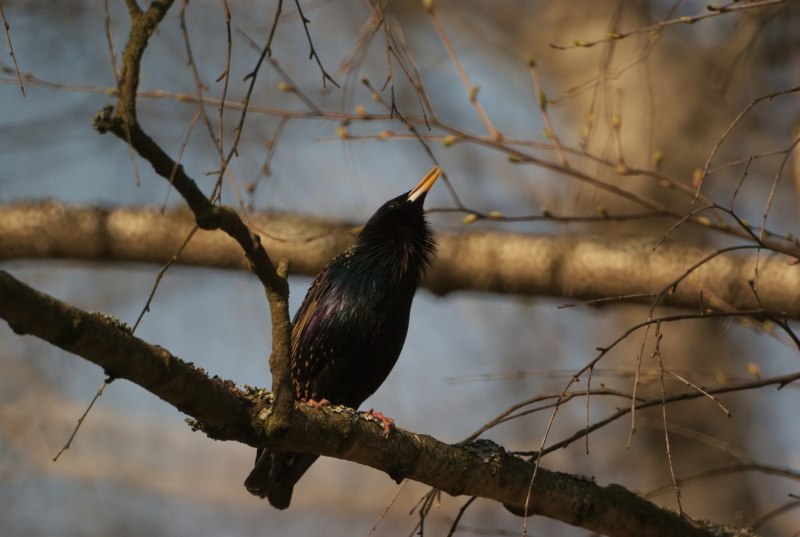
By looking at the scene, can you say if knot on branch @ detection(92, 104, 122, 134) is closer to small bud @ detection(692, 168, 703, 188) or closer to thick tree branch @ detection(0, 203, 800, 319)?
small bud @ detection(692, 168, 703, 188)

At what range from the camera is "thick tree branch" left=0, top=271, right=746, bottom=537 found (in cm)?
224

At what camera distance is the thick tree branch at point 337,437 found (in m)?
2.24

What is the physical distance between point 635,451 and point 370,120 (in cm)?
567

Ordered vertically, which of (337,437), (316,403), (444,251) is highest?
(444,251)

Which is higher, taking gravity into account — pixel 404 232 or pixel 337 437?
pixel 404 232

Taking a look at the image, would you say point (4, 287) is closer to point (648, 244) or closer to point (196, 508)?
point (648, 244)

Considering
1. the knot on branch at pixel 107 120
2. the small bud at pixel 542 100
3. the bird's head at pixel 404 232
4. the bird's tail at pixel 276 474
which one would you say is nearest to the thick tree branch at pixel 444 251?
the bird's head at pixel 404 232

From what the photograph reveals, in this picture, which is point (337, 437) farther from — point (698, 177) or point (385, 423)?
point (698, 177)

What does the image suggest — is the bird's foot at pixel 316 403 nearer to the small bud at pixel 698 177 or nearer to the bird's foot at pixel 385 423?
the bird's foot at pixel 385 423

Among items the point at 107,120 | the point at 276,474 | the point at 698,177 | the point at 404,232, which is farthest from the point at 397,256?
the point at 107,120

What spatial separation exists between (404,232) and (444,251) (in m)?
0.68

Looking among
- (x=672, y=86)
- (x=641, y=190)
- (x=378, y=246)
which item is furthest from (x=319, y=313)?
(x=672, y=86)

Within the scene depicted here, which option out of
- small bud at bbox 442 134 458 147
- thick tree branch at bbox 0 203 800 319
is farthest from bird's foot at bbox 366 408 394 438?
thick tree branch at bbox 0 203 800 319

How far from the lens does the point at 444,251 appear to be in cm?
538
